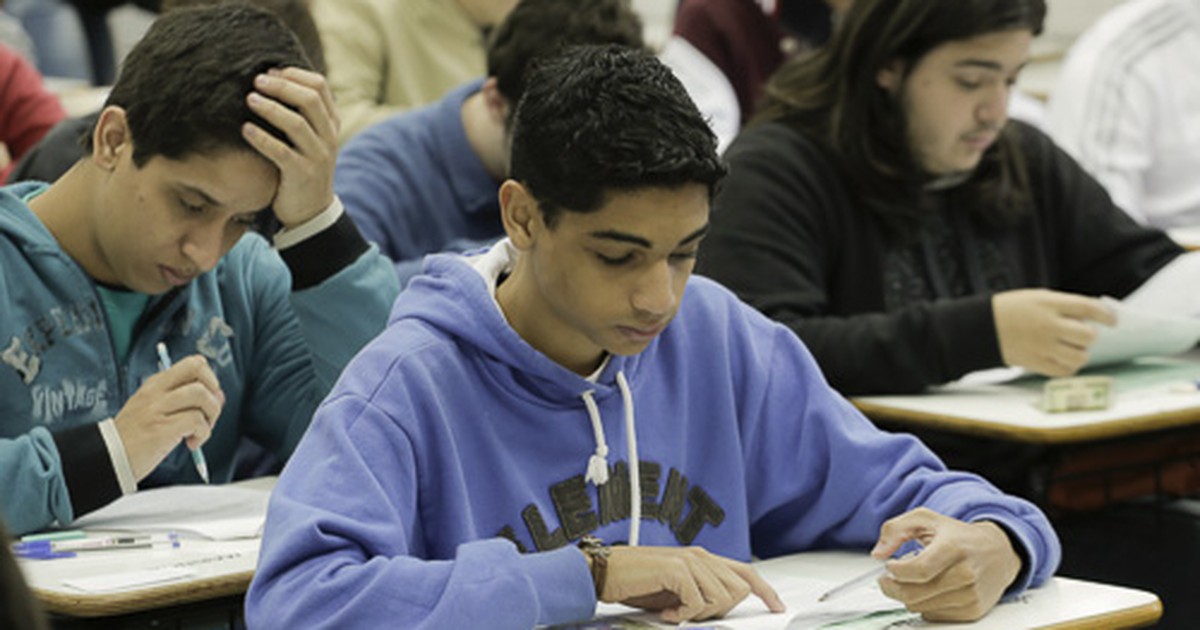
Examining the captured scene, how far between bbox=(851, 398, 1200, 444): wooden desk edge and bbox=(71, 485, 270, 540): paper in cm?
104

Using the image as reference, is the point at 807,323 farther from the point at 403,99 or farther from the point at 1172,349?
the point at 403,99

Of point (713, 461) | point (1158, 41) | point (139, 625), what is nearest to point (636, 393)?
point (713, 461)

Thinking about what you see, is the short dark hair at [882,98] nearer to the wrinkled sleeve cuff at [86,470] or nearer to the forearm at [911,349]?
the forearm at [911,349]

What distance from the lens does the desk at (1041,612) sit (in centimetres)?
179

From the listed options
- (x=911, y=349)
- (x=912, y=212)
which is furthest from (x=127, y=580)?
(x=912, y=212)

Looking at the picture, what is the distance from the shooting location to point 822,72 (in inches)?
132

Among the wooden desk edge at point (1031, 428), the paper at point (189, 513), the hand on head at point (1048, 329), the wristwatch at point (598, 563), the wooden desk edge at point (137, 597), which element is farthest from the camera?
the hand on head at point (1048, 329)

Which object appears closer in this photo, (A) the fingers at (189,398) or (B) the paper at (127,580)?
(B) the paper at (127,580)

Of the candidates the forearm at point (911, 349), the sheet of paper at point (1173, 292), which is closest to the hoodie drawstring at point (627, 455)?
the forearm at point (911, 349)

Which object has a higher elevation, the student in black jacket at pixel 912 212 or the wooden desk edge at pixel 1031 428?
the student in black jacket at pixel 912 212

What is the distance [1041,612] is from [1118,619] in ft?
0.25

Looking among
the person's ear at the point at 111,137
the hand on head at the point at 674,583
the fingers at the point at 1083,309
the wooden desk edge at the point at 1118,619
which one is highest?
the person's ear at the point at 111,137

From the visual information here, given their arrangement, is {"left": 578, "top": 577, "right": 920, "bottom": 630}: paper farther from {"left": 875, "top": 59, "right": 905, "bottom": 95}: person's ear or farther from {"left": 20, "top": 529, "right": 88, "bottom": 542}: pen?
{"left": 875, "top": 59, "right": 905, "bottom": 95}: person's ear

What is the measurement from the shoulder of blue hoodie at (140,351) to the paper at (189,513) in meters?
0.06
